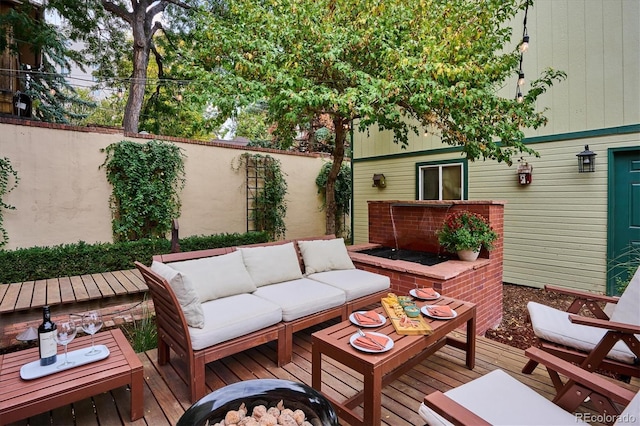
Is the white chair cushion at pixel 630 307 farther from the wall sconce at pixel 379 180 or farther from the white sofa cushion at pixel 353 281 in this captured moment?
the wall sconce at pixel 379 180

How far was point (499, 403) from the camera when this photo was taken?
63.6 inches

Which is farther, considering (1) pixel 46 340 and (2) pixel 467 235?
(2) pixel 467 235

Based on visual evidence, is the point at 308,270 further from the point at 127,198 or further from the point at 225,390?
the point at 127,198

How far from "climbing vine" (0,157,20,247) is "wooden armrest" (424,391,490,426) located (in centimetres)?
640

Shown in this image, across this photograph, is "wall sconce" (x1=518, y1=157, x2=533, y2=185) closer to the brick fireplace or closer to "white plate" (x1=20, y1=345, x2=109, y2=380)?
the brick fireplace

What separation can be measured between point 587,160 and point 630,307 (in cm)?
367

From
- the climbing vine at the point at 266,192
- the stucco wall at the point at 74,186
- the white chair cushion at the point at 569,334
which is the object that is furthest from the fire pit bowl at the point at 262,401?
the climbing vine at the point at 266,192

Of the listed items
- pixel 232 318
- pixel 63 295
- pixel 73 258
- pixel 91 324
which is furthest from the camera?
pixel 73 258

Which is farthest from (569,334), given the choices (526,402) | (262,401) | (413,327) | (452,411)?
(262,401)

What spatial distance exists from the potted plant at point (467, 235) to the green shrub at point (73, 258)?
16.3 ft

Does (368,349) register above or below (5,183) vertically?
below

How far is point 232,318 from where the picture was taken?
2510 millimetres

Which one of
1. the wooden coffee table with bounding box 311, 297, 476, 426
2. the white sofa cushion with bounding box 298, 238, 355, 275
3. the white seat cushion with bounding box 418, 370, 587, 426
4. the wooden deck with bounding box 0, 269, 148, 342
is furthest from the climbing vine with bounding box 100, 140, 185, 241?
the white seat cushion with bounding box 418, 370, 587, 426

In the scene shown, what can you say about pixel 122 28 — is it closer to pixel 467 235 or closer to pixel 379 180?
pixel 379 180
